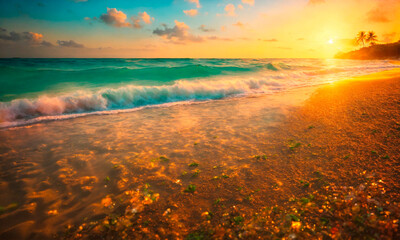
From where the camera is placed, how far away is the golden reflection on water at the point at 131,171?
2.82 meters

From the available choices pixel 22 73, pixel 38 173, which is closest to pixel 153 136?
pixel 38 173

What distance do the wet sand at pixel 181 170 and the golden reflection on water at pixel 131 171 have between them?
0.07 feet

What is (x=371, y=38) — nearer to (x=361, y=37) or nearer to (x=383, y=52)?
(x=361, y=37)

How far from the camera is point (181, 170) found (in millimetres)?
3787

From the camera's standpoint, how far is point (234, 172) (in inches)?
142

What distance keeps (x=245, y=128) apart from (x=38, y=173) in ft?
18.1

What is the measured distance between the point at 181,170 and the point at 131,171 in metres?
1.10

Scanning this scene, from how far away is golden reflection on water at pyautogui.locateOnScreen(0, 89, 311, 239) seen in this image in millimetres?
2818

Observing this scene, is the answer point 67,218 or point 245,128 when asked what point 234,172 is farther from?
point 67,218

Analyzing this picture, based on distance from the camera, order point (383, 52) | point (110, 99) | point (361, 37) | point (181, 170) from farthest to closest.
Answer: point (361, 37) < point (383, 52) < point (110, 99) < point (181, 170)

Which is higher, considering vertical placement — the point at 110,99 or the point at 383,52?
the point at 383,52

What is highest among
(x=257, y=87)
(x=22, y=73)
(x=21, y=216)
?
(x=22, y=73)

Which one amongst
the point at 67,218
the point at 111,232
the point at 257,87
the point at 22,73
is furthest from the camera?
the point at 22,73

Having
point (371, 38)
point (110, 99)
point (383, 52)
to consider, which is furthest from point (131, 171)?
point (371, 38)
